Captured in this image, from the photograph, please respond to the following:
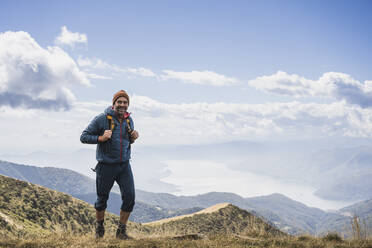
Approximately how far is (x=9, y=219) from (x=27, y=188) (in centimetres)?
1686

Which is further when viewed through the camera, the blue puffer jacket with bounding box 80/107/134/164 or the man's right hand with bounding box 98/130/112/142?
the blue puffer jacket with bounding box 80/107/134/164

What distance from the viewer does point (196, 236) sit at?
6.14 meters

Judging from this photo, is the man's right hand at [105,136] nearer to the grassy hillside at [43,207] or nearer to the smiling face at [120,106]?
the smiling face at [120,106]

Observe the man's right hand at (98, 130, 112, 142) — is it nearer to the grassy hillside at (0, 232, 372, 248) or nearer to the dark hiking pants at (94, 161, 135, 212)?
the dark hiking pants at (94, 161, 135, 212)

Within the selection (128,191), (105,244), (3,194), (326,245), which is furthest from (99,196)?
(3,194)

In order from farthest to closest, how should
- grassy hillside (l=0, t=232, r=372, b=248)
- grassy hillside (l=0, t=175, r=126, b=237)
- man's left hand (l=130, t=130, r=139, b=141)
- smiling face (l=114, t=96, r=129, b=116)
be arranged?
grassy hillside (l=0, t=175, r=126, b=237) < man's left hand (l=130, t=130, r=139, b=141) < smiling face (l=114, t=96, r=129, b=116) < grassy hillside (l=0, t=232, r=372, b=248)

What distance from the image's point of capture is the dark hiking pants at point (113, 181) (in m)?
5.56

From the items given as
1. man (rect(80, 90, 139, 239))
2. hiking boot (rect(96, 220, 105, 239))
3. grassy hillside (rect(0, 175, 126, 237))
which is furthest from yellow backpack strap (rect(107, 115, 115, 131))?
grassy hillside (rect(0, 175, 126, 237))

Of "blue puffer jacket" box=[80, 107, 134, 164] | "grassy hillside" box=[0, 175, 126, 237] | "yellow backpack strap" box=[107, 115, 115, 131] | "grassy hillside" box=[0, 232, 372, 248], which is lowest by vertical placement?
"grassy hillside" box=[0, 175, 126, 237]

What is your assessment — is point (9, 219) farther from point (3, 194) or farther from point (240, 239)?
point (240, 239)

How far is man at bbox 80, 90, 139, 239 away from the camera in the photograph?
5.51 metres

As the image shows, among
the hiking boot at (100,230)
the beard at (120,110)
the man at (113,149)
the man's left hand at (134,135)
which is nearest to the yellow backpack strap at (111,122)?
the man at (113,149)

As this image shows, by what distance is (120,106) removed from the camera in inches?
224

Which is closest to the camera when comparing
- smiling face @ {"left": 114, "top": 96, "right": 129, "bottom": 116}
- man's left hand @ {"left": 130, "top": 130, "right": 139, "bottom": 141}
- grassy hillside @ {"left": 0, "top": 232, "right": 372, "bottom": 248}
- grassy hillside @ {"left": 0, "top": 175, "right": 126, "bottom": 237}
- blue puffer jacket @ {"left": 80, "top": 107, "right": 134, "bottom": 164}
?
grassy hillside @ {"left": 0, "top": 232, "right": 372, "bottom": 248}
